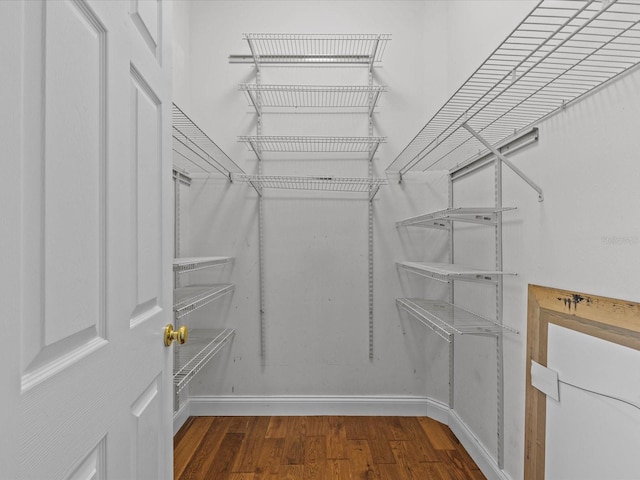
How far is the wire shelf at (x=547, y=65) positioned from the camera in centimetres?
90

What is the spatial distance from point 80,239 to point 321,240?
1780 mm

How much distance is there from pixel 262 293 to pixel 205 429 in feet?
2.67

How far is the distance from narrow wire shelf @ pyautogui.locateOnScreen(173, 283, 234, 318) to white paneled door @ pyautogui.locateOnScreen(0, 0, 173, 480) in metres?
0.66

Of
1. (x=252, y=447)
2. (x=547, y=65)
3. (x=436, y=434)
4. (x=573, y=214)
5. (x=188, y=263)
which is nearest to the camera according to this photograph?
(x=573, y=214)

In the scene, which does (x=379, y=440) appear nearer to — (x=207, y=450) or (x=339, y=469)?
(x=339, y=469)

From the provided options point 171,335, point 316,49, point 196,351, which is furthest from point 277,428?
point 316,49

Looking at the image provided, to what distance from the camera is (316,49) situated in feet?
7.59

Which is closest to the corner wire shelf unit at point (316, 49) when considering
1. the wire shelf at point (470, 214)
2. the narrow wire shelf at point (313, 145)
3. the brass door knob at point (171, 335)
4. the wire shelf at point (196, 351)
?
the narrow wire shelf at point (313, 145)

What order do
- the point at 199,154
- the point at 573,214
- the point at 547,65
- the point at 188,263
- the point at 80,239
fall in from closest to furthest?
1. the point at 80,239
2. the point at 573,214
3. the point at 547,65
4. the point at 188,263
5. the point at 199,154

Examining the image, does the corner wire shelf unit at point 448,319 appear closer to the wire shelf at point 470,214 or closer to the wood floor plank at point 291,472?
the wire shelf at point 470,214

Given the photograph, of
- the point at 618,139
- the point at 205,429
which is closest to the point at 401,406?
the point at 205,429

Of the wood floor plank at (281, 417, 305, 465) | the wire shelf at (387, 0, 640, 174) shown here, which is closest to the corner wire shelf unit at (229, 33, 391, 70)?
the wire shelf at (387, 0, 640, 174)

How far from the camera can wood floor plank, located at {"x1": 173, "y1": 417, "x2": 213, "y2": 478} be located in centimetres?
174

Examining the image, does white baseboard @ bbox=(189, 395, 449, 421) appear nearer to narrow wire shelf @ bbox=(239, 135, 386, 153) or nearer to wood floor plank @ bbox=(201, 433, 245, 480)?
wood floor plank @ bbox=(201, 433, 245, 480)
